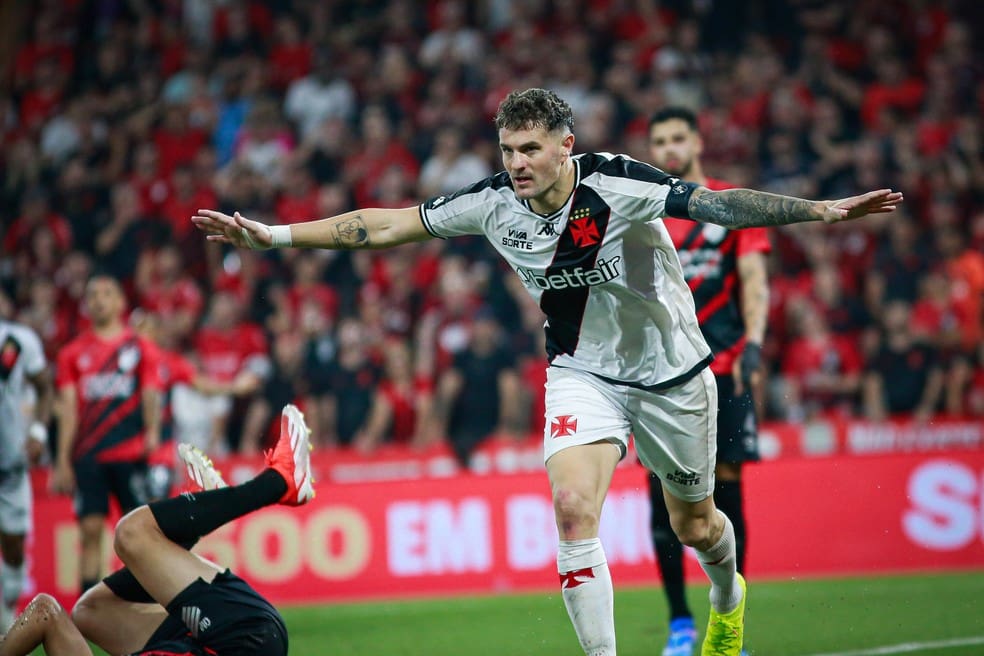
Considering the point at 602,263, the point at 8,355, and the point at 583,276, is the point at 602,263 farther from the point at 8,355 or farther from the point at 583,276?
the point at 8,355

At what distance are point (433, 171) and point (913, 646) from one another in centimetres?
1061

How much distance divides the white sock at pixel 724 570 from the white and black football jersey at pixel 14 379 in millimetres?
5659

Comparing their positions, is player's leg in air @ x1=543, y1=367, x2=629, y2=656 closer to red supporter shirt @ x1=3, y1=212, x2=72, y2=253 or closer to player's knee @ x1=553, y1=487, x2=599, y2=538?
player's knee @ x1=553, y1=487, x2=599, y2=538

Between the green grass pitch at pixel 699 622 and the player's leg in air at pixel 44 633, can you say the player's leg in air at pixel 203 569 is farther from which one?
the green grass pitch at pixel 699 622

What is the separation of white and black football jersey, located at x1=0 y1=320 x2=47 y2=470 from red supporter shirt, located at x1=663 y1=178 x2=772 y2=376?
5.15 meters

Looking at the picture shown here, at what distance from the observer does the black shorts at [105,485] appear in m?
10.4

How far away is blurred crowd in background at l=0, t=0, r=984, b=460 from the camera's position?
47.9 ft

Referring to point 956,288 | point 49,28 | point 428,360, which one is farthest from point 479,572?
point 49,28

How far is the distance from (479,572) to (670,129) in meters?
5.94

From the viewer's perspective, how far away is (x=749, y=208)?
5488 mm

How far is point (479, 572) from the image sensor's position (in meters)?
12.6

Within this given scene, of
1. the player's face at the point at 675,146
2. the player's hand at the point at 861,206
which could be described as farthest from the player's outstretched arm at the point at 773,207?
the player's face at the point at 675,146

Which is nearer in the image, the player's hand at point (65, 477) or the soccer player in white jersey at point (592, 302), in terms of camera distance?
the soccer player in white jersey at point (592, 302)

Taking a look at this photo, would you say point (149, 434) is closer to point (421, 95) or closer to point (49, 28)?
point (421, 95)
